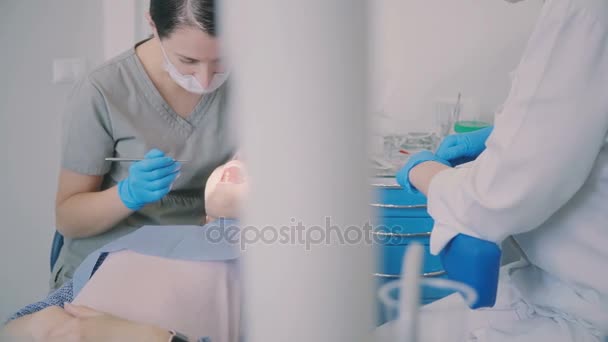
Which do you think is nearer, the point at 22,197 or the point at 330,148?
the point at 330,148

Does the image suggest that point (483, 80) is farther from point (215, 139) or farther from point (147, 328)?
point (147, 328)

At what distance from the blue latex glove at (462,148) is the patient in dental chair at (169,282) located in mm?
418

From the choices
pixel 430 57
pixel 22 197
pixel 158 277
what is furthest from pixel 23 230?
pixel 430 57

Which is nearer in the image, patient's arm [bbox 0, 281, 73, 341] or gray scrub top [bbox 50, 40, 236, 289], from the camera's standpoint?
patient's arm [bbox 0, 281, 73, 341]

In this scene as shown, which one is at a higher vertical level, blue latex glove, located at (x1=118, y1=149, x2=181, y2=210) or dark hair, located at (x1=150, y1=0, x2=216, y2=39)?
dark hair, located at (x1=150, y1=0, x2=216, y2=39)

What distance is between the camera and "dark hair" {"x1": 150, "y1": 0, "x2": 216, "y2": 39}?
1094 millimetres

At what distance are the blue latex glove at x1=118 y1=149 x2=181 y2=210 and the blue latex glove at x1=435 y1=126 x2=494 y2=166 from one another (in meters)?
0.54

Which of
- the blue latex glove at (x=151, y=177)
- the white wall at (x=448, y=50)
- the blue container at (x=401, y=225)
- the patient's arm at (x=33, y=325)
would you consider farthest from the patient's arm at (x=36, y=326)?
the white wall at (x=448, y=50)

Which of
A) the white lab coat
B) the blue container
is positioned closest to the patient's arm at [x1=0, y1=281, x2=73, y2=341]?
the white lab coat

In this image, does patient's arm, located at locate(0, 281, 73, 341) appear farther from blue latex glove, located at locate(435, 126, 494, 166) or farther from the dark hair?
blue latex glove, located at locate(435, 126, 494, 166)

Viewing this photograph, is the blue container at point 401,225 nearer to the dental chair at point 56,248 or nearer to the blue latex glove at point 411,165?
the blue latex glove at point 411,165

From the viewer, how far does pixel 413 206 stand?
1.58 m

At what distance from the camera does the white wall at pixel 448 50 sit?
1.94 m

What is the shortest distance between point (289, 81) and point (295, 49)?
0.01m
